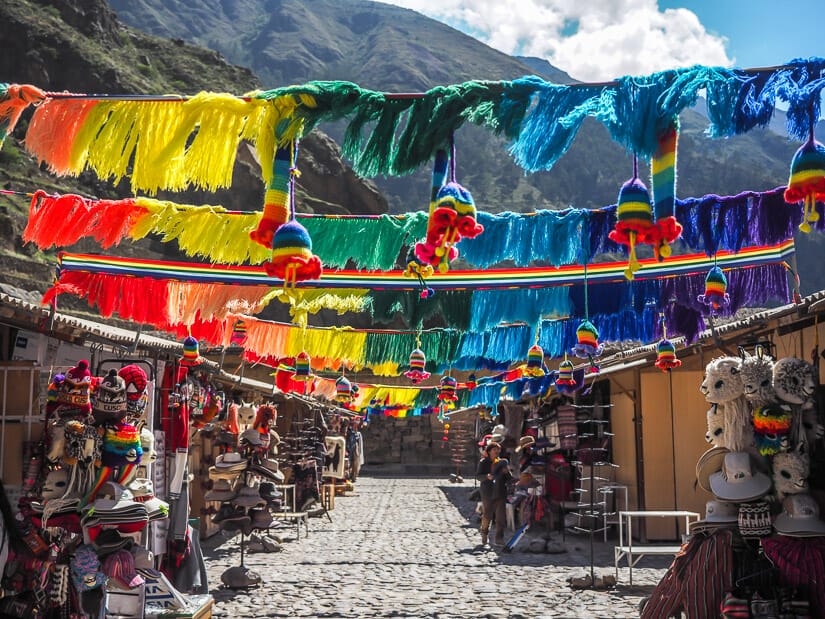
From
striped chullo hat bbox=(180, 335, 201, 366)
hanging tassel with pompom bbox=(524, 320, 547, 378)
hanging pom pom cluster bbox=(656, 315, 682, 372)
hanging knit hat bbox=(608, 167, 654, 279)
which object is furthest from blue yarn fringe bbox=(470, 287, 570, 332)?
hanging knit hat bbox=(608, 167, 654, 279)

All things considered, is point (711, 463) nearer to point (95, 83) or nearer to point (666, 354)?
point (666, 354)

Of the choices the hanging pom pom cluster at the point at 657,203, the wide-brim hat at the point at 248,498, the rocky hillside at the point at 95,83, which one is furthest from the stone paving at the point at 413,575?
the rocky hillside at the point at 95,83

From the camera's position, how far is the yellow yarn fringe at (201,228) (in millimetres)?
7434

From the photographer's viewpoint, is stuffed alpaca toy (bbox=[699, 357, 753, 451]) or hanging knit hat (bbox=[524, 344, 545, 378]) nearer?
stuffed alpaca toy (bbox=[699, 357, 753, 451])

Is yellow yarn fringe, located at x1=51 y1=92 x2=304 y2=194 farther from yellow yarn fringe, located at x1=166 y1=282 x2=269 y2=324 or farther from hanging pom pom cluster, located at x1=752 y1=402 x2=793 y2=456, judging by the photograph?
yellow yarn fringe, located at x1=166 y1=282 x2=269 y2=324

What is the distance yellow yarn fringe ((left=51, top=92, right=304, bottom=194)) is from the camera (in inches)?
203

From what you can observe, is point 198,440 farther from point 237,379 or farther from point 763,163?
point 763,163

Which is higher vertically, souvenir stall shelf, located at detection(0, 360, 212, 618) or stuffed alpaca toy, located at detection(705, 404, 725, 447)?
stuffed alpaca toy, located at detection(705, 404, 725, 447)

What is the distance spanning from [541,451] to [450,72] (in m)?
100

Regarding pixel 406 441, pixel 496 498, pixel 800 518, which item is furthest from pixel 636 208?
pixel 406 441

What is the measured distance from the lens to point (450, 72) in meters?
111

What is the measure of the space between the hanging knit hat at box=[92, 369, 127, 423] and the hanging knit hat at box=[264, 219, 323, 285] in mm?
1961

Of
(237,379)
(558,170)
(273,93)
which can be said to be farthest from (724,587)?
(558,170)

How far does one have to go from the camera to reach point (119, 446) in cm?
611
